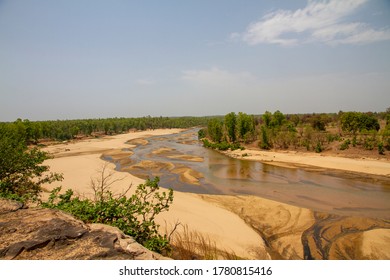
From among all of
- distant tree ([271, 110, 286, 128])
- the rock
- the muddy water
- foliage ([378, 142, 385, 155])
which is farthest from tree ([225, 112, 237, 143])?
the rock

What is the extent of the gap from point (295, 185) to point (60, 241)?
876 inches

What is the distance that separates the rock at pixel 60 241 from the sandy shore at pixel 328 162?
100.0 ft

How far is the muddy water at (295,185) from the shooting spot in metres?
17.3

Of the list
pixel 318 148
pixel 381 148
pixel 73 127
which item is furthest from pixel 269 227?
pixel 73 127

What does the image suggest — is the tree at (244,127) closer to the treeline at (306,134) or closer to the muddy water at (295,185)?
the treeline at (306,134)

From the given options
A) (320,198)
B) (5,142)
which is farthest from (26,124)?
(320,198)

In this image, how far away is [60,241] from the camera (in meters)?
4.55

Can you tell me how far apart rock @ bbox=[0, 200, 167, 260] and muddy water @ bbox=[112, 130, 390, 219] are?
52.4 feet

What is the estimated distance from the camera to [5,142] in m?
10.7

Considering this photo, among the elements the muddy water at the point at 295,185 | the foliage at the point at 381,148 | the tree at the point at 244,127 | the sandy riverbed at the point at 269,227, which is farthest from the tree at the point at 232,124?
the sandy riverbed at the point at 269,227

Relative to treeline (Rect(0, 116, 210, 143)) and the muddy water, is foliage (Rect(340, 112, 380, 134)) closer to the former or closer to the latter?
the muddy water

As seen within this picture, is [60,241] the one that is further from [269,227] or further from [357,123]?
[357,123]

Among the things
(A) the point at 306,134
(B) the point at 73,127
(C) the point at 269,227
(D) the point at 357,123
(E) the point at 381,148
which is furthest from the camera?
(B) the point at 73,127

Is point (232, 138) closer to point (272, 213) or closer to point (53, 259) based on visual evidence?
point (272, 213)
